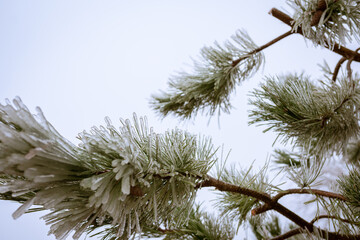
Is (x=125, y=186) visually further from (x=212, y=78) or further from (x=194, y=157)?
(x=212, y=78)

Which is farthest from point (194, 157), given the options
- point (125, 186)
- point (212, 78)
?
point (212, 78)

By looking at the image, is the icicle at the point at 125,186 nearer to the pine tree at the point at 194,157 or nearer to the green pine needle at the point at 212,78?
the pine tree at the point at 194,157

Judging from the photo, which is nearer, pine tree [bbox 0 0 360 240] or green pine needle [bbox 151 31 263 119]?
pine tree [bbox 0 0 360 240]

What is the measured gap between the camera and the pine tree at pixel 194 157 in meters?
0.18

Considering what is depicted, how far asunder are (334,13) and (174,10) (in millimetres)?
868

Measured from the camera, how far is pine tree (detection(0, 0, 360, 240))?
18 cm

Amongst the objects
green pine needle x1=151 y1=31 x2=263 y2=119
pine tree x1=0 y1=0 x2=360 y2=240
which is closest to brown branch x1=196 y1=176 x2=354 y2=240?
pine tree x1=0 y1=0 x2=360 y2=240

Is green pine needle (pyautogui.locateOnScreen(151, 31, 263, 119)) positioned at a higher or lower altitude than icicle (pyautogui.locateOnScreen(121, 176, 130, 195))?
higher

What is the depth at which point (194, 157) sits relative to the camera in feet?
0.91

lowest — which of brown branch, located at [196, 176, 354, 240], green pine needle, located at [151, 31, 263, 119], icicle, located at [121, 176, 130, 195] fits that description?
icicle, located at [121, 176, 130, 195]

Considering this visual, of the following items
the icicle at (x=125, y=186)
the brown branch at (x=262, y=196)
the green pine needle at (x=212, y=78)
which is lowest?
the icicle at (x=125, y=186)

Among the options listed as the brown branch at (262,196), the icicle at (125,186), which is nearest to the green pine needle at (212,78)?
Answer: the brown branch at (262,196)

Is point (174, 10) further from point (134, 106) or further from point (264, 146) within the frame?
point (264, 146)

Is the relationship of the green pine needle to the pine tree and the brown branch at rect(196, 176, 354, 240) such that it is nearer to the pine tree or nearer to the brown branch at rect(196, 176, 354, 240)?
the pine tree
